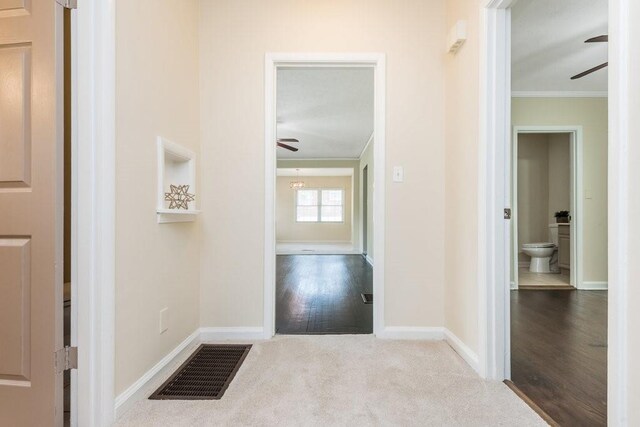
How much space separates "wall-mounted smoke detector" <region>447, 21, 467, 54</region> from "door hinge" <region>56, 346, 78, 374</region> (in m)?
2.59

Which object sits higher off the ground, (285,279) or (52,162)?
(52,162)

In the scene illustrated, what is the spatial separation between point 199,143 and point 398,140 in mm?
1413

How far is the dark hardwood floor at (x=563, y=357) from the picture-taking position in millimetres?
1669

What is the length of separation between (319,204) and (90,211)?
11.4m

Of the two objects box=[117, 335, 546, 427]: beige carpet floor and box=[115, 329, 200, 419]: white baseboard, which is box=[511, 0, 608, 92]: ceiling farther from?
box=[115, 329, 200, 419]: white baseboard

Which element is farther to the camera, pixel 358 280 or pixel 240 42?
pixel 358 280

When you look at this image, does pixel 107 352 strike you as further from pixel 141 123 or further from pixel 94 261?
pixel 141 123

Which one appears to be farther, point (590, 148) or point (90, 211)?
point (590, 148)

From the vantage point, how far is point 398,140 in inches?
105

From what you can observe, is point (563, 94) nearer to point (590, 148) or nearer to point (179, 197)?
point (590, 148)

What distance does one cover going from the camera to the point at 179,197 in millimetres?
2312

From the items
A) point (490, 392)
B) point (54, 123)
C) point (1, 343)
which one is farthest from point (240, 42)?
point (490, 392)

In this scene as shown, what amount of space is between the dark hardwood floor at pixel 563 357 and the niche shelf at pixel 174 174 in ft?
6.71
